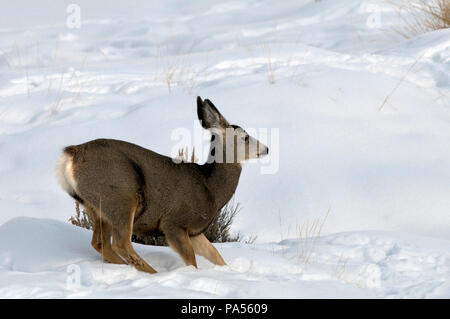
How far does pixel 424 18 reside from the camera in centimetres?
1237

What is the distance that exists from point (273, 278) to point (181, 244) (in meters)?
0.61

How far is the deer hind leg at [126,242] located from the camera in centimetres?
454

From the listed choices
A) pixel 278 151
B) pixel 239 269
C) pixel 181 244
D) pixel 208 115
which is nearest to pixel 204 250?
pixel 239 269

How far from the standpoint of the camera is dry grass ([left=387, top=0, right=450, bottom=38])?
37.3ft

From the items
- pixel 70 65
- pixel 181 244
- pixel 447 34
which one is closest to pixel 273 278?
pixel 181 244

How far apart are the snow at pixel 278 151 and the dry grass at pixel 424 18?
0.26 meters

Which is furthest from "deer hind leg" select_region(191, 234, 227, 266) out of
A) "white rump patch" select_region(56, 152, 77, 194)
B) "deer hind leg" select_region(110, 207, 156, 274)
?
"white rump patch" select_region(56, 152, 77, 194)

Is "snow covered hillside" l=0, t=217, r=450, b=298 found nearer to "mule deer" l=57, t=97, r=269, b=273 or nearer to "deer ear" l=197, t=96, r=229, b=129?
"mule deer" l=57, t=97, r=269, b=273

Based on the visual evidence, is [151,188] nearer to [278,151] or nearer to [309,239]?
[309,239]

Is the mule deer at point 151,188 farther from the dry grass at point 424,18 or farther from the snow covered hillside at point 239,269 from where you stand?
the dry grass at point 424,18

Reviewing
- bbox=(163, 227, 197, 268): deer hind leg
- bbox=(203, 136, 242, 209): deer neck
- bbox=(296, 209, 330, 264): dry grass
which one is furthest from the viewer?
bbox=(296, 209, 330, 264): dry grass

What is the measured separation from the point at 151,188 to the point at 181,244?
14.4 inches

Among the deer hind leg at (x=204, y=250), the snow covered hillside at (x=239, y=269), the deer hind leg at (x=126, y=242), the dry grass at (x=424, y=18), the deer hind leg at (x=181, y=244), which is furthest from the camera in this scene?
the dry grass at (x=424, y=18)

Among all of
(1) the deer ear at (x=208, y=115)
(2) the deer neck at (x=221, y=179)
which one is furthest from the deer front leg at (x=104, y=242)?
(1) the deer ear at (x=208, y=115)
